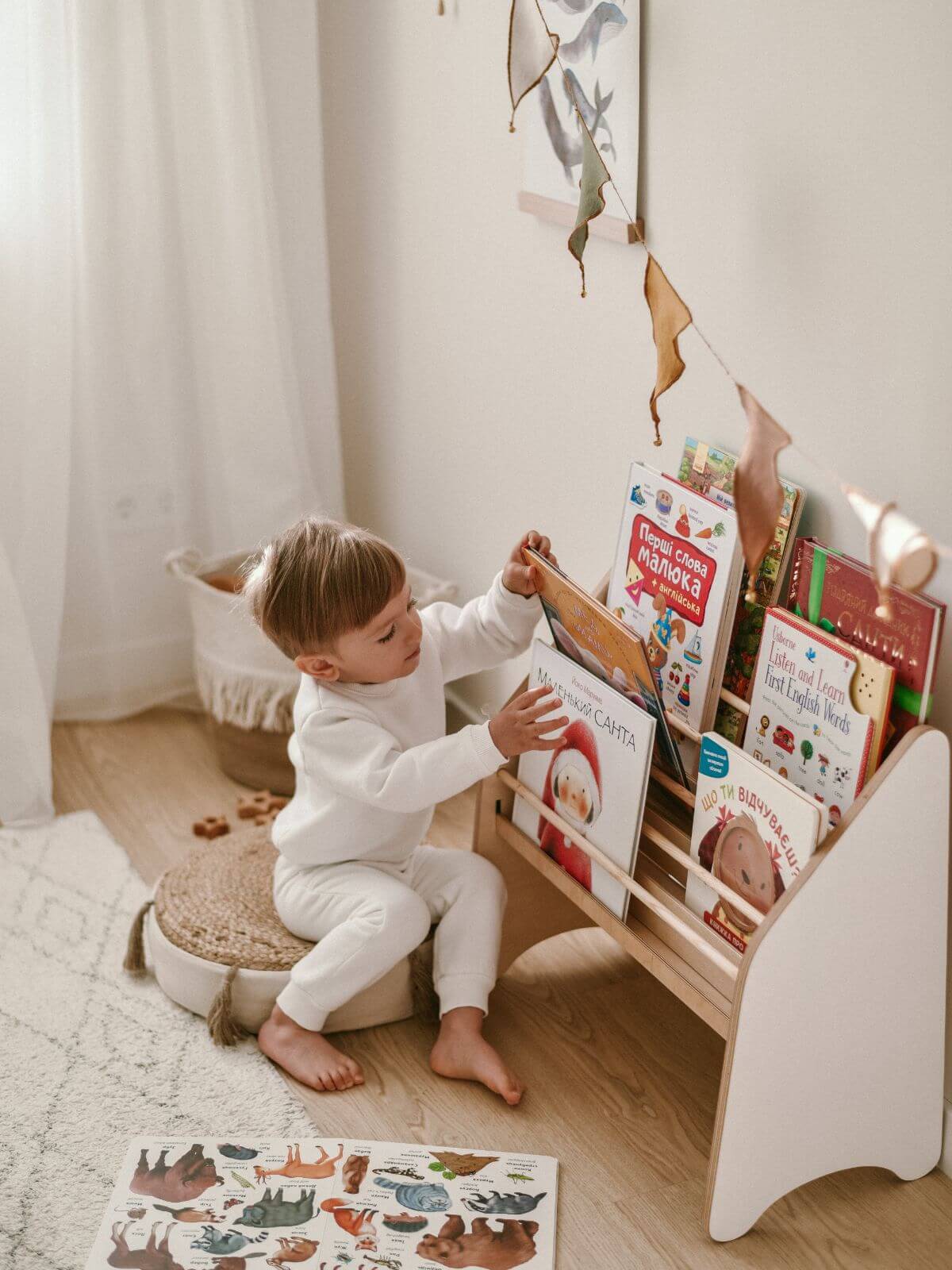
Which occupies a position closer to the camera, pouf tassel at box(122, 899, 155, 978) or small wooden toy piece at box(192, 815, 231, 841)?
pouf tassel at box(122, 899, 155, 978)

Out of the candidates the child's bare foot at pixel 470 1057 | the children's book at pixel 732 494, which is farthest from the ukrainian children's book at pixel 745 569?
the child's bare foot at pixel 470 1057

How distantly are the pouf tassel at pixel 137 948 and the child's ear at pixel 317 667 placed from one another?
1.39 ft

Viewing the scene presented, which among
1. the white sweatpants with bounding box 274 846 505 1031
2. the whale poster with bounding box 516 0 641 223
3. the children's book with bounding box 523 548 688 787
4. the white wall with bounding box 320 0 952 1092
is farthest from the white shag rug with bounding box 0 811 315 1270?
the whale poster with bounding box 516 0 641 223

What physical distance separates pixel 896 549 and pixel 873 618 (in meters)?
0.39

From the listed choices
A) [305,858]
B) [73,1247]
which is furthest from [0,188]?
[73,1247]

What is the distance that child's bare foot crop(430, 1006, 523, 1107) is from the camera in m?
1.47

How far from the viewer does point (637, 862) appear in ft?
4.70

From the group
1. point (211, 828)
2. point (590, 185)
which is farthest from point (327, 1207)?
point (590, 185)

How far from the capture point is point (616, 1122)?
1.45 metres

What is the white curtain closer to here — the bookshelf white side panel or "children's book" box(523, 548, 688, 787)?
"children's book" box(523, 548, 688, 787)

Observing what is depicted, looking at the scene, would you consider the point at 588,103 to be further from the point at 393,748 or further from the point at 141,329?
the point at 141,329

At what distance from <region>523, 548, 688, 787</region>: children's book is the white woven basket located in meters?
0.59

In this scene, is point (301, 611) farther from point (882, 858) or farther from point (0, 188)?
point (0, 188)

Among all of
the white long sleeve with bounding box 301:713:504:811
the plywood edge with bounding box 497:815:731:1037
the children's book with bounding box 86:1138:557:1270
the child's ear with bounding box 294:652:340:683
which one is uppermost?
the child's ear with bounding box 294:652:340:683
